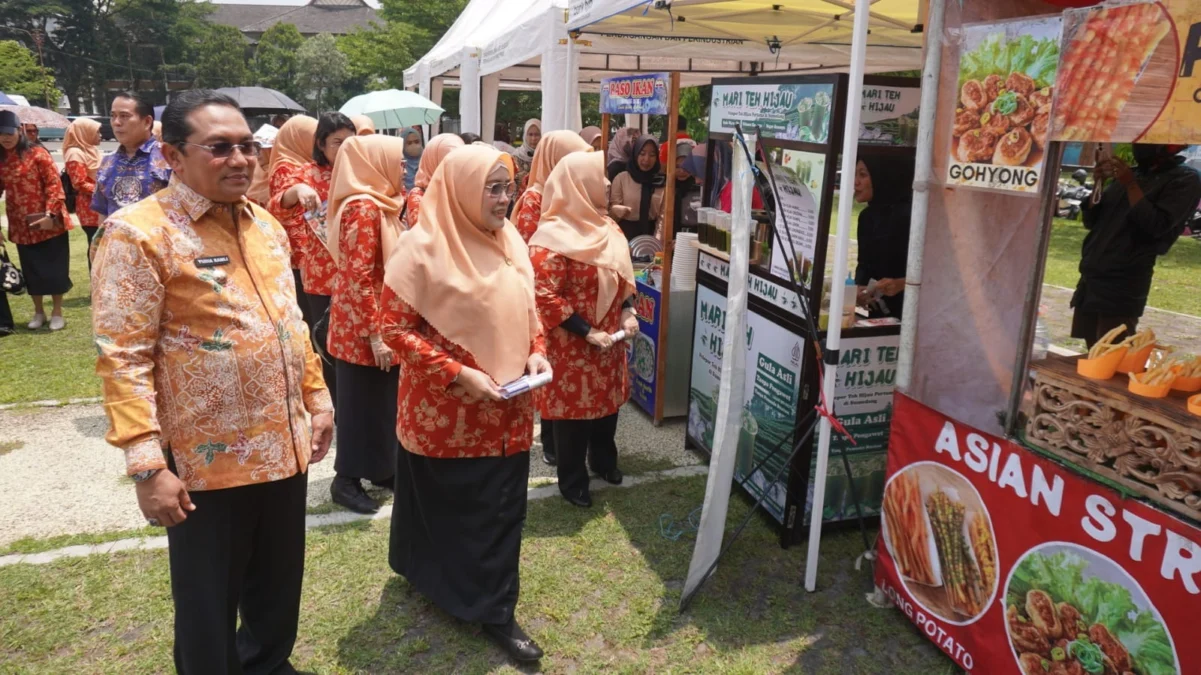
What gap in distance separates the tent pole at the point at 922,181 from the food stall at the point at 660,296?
1949 millimetres

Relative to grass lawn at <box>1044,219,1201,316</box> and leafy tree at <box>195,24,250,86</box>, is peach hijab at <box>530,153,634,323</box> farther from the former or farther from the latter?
leafy tree at <box>195,24,250,86</box>

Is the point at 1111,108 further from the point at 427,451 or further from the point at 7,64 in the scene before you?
the point at 7,64

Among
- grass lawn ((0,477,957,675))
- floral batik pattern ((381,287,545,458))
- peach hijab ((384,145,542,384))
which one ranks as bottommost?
grass lawn ((0,477,957,675))

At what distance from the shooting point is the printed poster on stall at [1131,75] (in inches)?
72.1

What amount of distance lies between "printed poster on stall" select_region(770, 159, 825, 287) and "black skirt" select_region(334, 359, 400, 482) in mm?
1948

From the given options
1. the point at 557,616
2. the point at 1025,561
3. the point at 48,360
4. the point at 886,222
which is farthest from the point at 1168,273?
the point at 48,360

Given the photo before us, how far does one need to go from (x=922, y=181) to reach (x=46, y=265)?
7.37 meters

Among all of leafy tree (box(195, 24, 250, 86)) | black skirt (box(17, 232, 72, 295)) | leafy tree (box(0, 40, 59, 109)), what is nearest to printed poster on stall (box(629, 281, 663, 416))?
black skirt (box(17, 232, 72, 295))

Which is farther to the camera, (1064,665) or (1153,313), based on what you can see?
(1153,313)

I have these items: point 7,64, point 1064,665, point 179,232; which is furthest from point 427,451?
point 7,64

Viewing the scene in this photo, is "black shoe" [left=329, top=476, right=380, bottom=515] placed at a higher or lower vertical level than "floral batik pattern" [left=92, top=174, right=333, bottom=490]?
lower

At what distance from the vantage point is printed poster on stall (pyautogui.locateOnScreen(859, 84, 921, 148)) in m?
3.20

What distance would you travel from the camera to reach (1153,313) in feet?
28.0

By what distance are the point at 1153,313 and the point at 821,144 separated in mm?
7592
